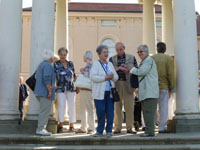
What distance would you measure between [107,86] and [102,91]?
A: 24cm

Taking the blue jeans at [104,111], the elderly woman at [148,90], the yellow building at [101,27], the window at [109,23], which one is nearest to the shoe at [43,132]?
the blue jeans at [104,111]

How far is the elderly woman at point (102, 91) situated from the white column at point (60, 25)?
23.7ft

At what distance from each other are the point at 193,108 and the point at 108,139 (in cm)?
327

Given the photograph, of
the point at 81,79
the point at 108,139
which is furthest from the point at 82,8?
the point at 108,139

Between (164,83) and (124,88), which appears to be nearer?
(124,88)

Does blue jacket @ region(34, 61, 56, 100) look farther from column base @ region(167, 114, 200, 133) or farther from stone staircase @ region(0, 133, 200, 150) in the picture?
column base @ region(167, 114, 200, 133)

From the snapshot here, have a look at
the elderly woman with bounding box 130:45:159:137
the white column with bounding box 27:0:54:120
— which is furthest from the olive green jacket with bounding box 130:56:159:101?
the white column with bounding box 27:0:54:120

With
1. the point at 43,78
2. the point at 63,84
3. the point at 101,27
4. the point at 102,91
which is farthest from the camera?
the point at 101,27

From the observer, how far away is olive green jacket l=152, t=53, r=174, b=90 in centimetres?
947

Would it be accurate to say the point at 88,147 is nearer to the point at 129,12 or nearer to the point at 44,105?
the point at 44,105

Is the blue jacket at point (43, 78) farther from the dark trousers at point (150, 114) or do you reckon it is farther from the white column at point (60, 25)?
the white column at point (60, 25)

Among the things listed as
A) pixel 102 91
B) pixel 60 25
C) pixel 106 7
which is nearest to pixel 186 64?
pixel 102 91

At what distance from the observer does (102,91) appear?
806cm

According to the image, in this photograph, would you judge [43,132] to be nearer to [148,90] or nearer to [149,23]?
[148,90]
